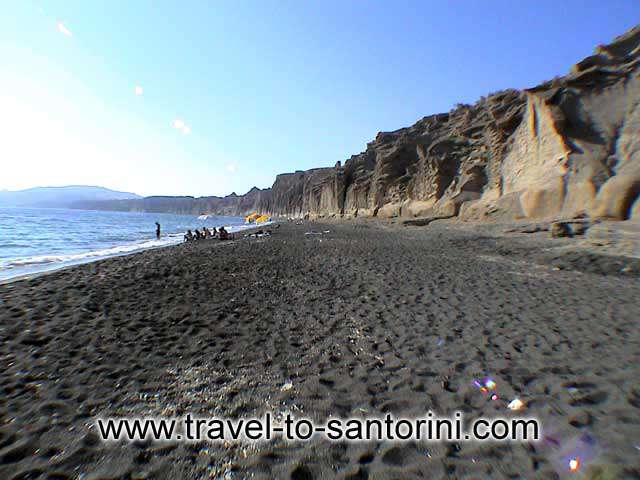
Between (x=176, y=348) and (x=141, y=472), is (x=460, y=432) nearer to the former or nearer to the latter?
(x=141, y=472)

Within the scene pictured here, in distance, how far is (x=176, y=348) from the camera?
15.4 ft

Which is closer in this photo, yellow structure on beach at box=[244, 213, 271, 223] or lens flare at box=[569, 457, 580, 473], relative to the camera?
lens flare at box=[569, 457, 580, 473]

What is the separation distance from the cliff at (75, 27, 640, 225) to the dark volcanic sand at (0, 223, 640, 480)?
354 inches

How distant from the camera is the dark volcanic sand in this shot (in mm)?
2414

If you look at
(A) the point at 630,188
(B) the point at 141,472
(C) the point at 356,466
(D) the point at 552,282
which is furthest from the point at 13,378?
(A) the point at 630,188

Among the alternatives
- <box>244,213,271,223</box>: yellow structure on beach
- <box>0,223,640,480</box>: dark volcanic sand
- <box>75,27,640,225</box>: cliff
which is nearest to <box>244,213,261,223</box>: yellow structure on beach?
<box>244,213,271,223</box>: yellow structure on beach

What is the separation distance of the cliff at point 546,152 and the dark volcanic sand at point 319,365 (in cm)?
899

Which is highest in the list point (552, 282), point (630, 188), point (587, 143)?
point (587, 143)

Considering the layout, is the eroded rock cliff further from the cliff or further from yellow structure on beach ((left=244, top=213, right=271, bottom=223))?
yellow structure on beach ((left=244, top=213, right=271, bottom=223))

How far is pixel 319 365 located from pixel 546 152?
71.1 ft

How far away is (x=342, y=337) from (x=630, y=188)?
52.4 feet

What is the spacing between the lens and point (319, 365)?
159 inches

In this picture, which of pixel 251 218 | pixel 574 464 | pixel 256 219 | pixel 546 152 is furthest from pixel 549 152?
pixel 251 218

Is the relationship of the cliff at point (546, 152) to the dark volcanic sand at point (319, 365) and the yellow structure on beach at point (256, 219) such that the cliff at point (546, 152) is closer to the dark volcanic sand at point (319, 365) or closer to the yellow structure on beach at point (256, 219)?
the dark volcanic sand at point (319, 365)
